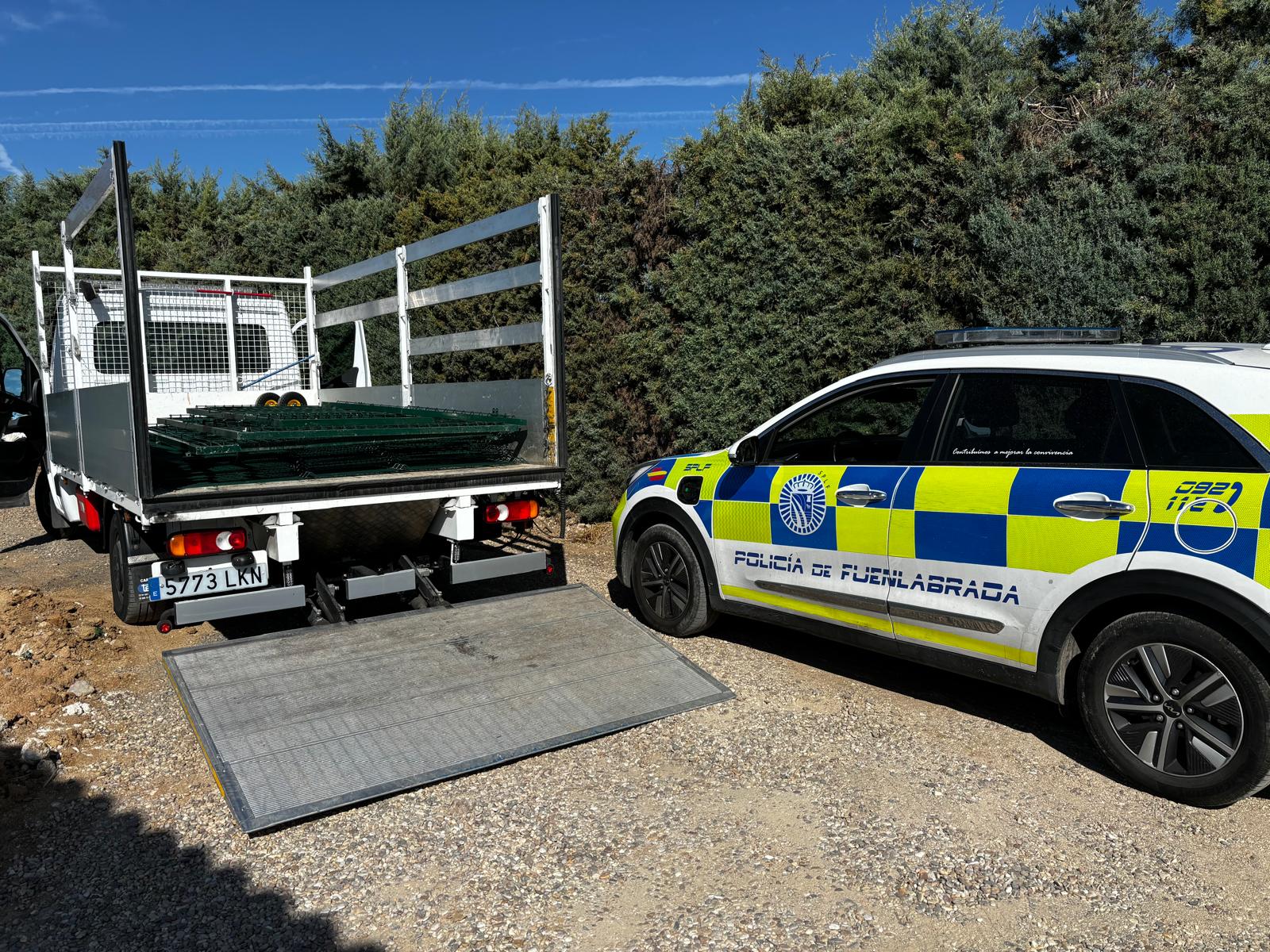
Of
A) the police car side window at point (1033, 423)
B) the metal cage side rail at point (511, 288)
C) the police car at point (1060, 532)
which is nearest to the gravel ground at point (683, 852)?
the police car at point (1060, 532)

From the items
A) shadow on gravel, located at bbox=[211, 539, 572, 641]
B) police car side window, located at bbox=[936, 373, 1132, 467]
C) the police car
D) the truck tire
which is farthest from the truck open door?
police car side window, located at bbox=[936, 373, 1132, 467]

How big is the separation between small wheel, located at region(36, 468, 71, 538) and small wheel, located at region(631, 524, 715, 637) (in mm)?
5660

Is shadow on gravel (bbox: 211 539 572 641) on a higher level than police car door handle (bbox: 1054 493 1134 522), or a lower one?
lower

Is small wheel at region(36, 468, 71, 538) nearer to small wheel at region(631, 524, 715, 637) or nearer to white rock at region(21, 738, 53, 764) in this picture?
white rock at region(21, 738, 53, 764)

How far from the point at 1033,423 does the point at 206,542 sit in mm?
3837

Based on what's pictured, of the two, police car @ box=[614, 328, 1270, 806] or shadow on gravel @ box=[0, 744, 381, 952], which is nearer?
shadow on gravel @ box=[0, 744, 381, 952]

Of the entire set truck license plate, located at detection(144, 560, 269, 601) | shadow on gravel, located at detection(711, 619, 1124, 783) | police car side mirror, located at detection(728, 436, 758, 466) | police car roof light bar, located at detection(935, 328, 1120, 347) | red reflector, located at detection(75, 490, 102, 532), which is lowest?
shadow on gravel, located at detection(711, 619, 1124, 783)

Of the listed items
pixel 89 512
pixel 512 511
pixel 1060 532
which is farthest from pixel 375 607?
pixel 1060 532

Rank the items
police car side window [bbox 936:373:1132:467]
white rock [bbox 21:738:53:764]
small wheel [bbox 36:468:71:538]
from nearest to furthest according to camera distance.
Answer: police car side window [bbox 936:373:1132:467]
white rock [bbox 21:738:53:764]
small wheel [bbox 36:468:71:538]

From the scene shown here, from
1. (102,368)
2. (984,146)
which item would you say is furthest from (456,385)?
(984,146)

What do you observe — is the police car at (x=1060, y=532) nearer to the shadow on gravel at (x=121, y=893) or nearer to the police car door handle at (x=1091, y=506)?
the police car door handle at (x=1091, y=506)

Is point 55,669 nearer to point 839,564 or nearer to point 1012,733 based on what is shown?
point 839,564

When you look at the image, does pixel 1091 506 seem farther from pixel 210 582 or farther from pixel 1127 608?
pixel 210 582

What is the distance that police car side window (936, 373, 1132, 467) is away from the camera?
11.9 feet
